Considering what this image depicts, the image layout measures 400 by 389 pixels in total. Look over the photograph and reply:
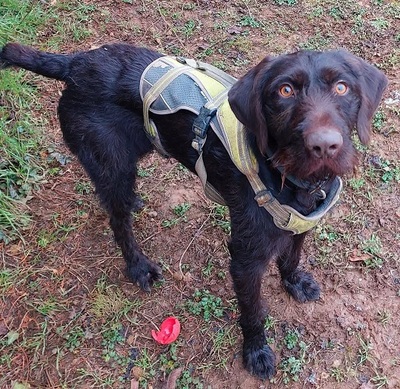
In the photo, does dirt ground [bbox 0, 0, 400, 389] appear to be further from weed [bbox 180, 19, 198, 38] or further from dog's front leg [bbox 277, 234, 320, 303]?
weed [bbox 180, 19, 198, 38]

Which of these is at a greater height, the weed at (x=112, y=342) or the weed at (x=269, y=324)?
the weed at (x=269, y=324)

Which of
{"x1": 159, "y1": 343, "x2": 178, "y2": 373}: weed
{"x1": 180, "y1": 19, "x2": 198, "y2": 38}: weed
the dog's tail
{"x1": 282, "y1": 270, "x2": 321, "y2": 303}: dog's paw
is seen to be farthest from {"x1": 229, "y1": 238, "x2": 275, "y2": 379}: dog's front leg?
{"x1": 180, "y1": 19, "x2": 198, "y2": 38}: weed

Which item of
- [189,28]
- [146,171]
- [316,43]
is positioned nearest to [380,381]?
[146,171]

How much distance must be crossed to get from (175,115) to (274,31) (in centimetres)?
274

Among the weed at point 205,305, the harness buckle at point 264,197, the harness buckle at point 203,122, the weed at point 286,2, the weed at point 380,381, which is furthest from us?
the weed at point 286,2

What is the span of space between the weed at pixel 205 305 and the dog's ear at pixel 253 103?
4.72ft

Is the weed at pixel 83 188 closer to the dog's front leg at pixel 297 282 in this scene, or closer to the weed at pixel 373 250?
the dog's front leg at pixel 297 282

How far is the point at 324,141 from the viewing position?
1905 millimetres

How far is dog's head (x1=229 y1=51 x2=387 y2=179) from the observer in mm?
1979

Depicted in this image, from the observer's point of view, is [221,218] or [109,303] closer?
[109,303]

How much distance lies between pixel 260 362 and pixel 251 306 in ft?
1.39

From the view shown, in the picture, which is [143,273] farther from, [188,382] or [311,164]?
[311,164]

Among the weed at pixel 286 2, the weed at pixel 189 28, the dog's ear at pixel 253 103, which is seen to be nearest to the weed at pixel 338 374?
the dog's ear at pixel 253 103

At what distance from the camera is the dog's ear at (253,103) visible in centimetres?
216
